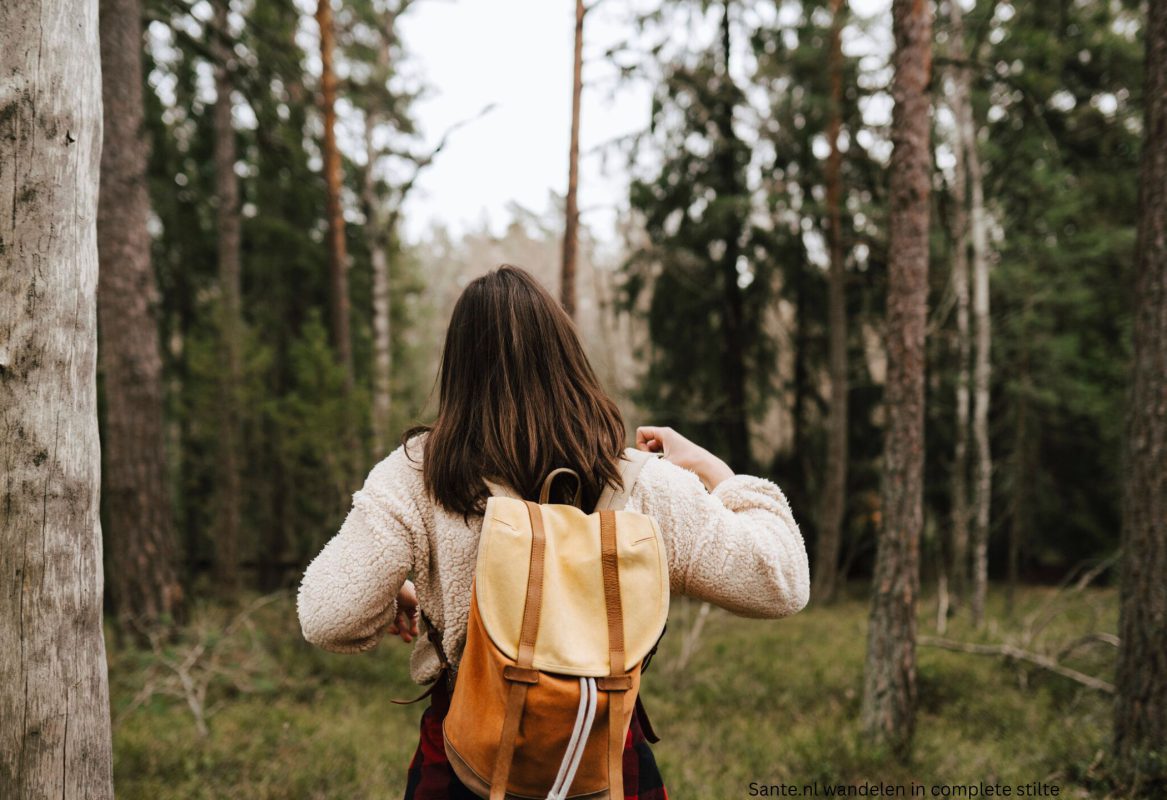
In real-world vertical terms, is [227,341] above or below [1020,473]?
above

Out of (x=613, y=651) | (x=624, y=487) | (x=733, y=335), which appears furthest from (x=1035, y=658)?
(x=733, y=335)

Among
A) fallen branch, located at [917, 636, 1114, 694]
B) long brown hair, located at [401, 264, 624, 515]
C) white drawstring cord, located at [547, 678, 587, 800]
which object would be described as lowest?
fallen branch, located at [917, 636, 1114, 694]

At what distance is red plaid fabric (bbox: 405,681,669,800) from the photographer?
5.71 ft

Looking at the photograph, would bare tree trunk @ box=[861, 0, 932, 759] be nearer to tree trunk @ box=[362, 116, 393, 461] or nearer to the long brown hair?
the long brown hair

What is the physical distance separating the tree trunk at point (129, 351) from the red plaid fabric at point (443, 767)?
5.79 meters

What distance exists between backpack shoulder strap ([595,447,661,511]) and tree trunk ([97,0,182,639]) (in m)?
6.26

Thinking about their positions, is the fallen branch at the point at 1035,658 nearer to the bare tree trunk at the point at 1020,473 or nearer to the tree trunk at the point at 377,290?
the bare tree trunk at the point at 1020,473

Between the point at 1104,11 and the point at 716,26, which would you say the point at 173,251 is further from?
the point at 1104,11

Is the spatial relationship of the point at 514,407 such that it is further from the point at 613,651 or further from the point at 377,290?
the point at 377,290

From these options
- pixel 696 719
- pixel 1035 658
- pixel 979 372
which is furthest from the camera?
pixel 979 372

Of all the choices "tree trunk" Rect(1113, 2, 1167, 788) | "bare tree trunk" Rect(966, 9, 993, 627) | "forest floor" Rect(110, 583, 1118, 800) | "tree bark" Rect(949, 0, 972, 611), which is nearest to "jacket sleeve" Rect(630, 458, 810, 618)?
"forest floor" Rect(110, 583, 1118, 800)

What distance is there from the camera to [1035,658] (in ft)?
22.6

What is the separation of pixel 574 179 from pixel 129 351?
A: 5.46m

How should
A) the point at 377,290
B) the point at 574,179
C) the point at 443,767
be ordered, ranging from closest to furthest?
the point at 443,767 → the point at 574,179 → the point at 377,290
